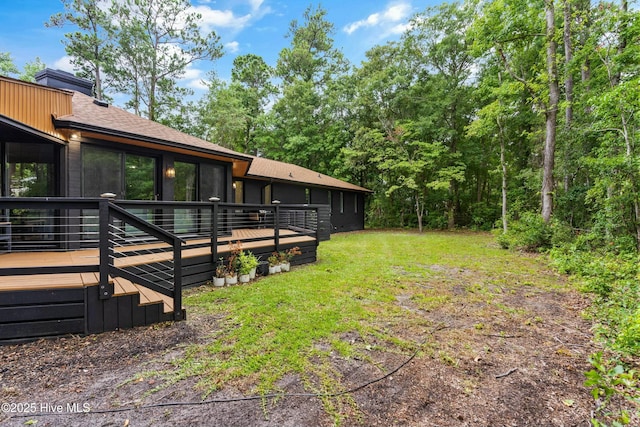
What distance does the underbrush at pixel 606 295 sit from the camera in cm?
189

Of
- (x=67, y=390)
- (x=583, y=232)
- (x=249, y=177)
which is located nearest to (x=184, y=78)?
(x=249, y=177)

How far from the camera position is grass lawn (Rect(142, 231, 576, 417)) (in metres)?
2.36

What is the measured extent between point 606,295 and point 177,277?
6.15 m

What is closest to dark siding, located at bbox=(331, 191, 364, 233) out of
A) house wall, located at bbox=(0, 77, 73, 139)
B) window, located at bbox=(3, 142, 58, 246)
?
window, located at bbox=(3, 142, 58, 246)

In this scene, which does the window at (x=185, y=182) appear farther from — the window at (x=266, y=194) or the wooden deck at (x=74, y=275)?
the window at (x=266, y=194)

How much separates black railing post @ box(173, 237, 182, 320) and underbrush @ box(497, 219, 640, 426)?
136 inches

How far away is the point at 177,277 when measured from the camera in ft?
10.7

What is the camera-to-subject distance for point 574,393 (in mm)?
2158

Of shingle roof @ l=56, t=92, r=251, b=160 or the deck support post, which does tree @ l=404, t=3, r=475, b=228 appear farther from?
the deck support post

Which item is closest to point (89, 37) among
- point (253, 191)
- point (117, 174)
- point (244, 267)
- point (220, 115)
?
point (220, 115)

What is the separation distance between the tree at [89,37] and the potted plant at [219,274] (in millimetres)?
16921

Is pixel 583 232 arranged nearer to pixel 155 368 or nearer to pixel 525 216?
pixel 525 216

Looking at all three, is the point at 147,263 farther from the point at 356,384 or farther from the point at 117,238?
the point at 356,384

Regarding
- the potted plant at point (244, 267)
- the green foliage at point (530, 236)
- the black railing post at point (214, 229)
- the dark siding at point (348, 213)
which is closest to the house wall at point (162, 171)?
the black railing post at point (214, 229)
